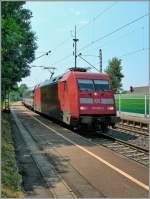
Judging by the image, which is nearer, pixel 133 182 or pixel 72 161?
pixel 133 182

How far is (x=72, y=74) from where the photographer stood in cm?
2212

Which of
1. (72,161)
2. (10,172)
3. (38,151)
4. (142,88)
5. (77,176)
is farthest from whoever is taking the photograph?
(142,88)

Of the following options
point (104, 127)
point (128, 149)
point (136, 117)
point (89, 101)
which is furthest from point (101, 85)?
point (136, 117)

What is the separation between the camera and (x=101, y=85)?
2227 centimetres

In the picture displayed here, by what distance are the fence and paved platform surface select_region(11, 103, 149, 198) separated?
12476 mm

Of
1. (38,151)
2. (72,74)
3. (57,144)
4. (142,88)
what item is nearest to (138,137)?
(72,74)

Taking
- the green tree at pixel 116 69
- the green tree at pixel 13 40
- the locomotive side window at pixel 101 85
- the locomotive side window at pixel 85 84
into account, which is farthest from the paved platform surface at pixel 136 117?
the green tree at pixel 116 69

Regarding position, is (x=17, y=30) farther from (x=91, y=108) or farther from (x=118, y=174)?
(x=118, y=174)

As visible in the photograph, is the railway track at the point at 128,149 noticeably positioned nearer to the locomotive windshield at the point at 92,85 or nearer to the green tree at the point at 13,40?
the locomotive windshield at the point at 92,85

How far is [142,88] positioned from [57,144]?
2221 inches

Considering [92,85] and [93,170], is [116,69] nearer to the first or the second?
[92,85]

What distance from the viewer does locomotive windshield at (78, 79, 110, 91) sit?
21781 millimetres

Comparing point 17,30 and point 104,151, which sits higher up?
point 17,30

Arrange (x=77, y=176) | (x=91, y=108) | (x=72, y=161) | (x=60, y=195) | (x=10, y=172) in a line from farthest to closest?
(x=91, y=108), (x=72, y=161), (x=77, y=176), (x=10, y=172), (x=60, y=195)
